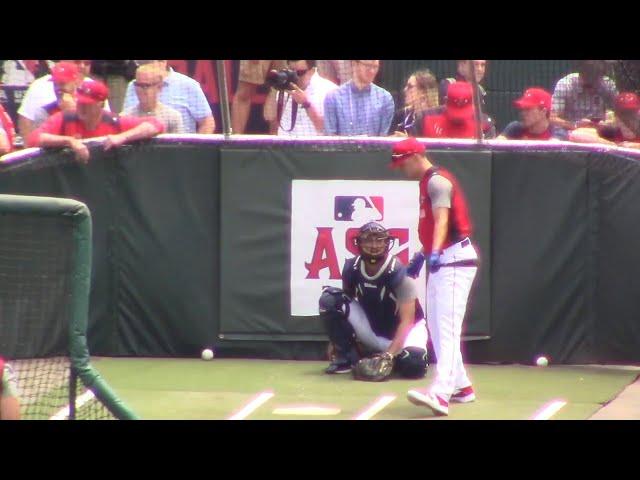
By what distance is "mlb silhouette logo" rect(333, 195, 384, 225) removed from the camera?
1000 cm

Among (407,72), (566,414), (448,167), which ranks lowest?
(566,414)

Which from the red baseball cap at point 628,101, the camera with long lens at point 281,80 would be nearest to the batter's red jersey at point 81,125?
the camera with long lens at point 281,80

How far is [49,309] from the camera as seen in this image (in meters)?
7.93

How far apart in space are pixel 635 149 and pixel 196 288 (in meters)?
3.50

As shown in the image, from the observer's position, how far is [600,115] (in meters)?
10.1

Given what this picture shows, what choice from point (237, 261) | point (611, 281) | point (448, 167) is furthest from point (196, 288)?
point (611, 281)

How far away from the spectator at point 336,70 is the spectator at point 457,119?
69 centimetres

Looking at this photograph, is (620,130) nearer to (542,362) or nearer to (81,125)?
(542,362)

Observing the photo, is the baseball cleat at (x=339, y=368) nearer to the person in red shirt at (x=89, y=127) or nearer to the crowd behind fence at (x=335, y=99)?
the crowd behind fence at (x=335, y=99)

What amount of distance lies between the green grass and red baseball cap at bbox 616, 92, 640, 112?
1965 millimetres

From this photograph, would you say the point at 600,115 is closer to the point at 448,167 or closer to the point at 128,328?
the point at 448,167

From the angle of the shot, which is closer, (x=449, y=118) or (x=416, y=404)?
(x=416, y=404)

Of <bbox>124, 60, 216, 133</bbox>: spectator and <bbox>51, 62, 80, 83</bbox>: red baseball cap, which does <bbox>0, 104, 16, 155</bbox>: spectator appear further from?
<bbox>124, 60, 216, 133</bbox>: spectator

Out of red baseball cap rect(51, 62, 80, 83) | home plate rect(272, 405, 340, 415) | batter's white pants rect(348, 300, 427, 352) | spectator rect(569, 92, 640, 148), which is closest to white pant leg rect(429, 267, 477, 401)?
home plate rect(272, 405, 340, 415)
